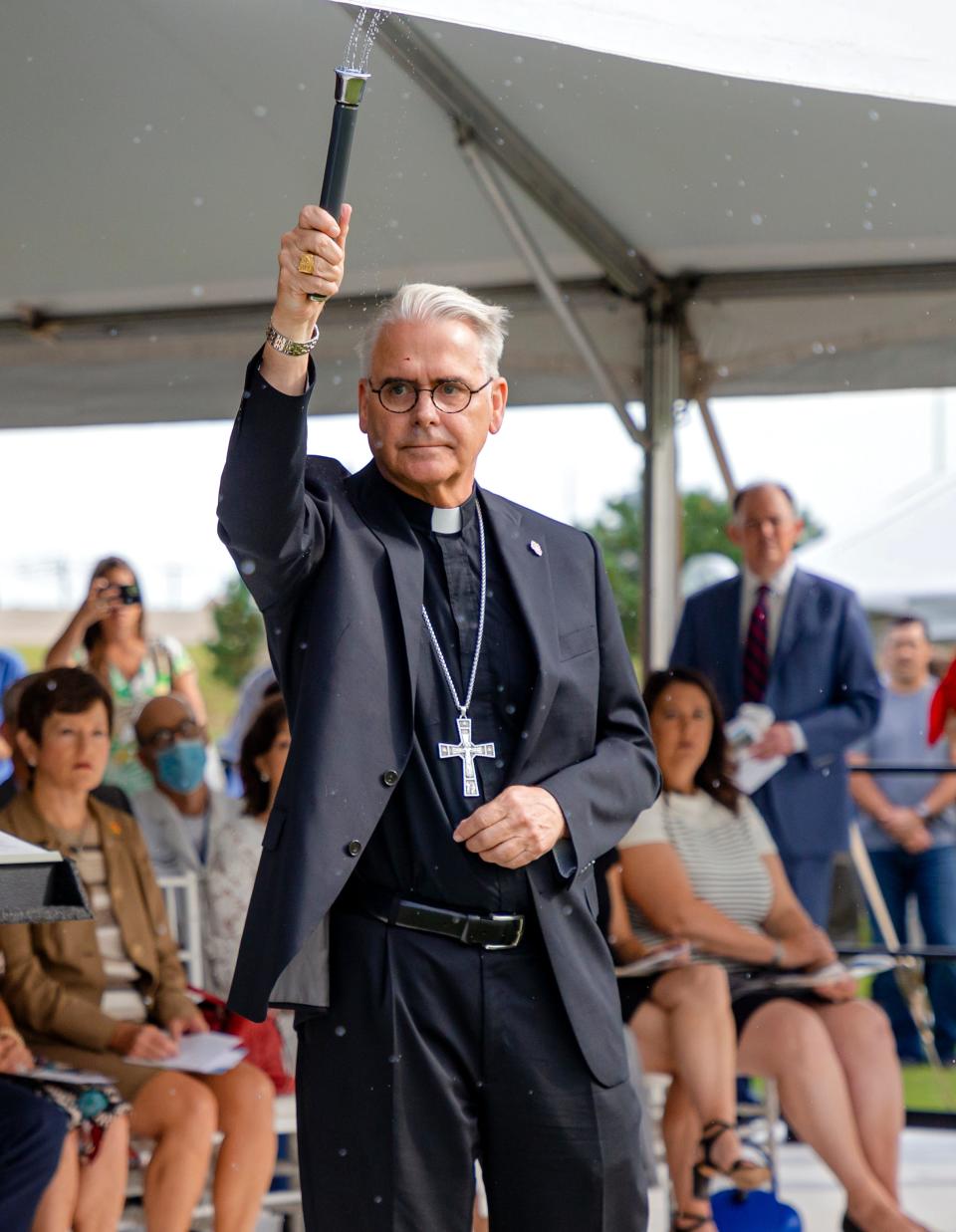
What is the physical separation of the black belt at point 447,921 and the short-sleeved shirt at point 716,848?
2188 millimetres

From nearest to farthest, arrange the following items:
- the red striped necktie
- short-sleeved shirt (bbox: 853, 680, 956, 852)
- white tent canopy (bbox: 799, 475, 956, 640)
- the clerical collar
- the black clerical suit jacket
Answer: the black clerical suit jacket
the clerical collar
the red striped necktie
short-sleeved shirt (bbox: 853, 680, 956, 852)
white tent canopy (bbox: 799, 475, 956, 640)

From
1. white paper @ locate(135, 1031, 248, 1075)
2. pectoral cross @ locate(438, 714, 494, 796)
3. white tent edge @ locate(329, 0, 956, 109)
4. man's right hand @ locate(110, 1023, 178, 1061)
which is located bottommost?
white paper @ locate(135, 1031, 248, 1075)

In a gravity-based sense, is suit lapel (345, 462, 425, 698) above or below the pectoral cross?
above

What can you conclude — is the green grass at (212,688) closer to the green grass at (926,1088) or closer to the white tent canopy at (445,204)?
the green grass at (926,1088)

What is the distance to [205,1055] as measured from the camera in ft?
11.2

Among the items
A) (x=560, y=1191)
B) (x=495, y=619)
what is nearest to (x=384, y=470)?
(x=495, y=619)

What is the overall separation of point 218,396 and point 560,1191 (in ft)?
11.1

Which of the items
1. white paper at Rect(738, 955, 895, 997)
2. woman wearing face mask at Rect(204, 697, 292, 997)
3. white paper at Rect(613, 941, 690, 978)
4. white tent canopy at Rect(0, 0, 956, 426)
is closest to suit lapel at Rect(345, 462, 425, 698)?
white tent canopy at Rect(0, 0, 956, 426)

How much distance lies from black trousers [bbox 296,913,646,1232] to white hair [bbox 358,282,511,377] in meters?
0.72

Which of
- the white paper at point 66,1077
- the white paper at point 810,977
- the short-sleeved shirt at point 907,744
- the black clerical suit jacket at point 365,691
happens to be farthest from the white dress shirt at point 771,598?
the black clerical suit jacket at point 365,691

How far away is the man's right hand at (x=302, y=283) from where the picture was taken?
1633 mm

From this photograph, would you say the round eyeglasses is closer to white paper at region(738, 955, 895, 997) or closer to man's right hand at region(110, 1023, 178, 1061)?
man's right hand at region(110, 1023, 178, 1061)

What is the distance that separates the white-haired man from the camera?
1.82 m

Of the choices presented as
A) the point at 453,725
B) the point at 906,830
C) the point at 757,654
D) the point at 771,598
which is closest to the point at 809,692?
the point at 757,654
